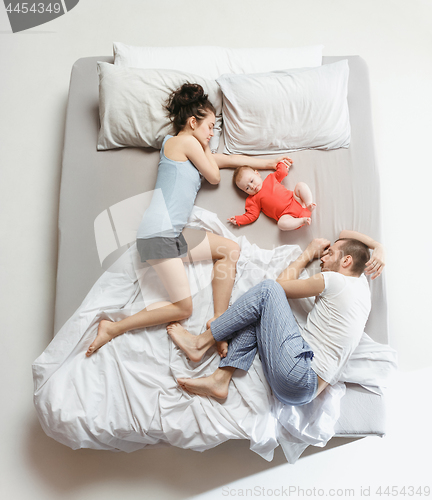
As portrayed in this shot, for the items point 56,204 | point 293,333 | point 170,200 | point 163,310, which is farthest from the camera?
point 56,204

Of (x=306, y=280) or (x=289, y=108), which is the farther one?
(x=289, y=108)

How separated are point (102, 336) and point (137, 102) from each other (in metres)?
0.99

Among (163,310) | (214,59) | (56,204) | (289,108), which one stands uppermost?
(214,59)

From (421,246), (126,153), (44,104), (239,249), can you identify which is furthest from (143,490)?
(44,104)

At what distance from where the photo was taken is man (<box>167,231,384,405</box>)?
131 centimetres

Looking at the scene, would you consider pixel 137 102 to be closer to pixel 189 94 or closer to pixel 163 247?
pixel 189 94

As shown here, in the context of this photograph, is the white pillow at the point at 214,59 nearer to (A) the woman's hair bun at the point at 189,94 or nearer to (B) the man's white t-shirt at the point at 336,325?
(A) the woman's hair bun at the point at 189,94

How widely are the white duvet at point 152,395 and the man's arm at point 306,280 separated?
0.11 m

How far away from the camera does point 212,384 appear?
136cm

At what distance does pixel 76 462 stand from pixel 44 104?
1.78 m

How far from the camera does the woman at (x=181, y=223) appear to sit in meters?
1.46

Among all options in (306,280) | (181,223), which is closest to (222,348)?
(306,280)

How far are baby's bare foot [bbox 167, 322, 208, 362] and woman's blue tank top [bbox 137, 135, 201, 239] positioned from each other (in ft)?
1.20

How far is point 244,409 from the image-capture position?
137 centimetres
